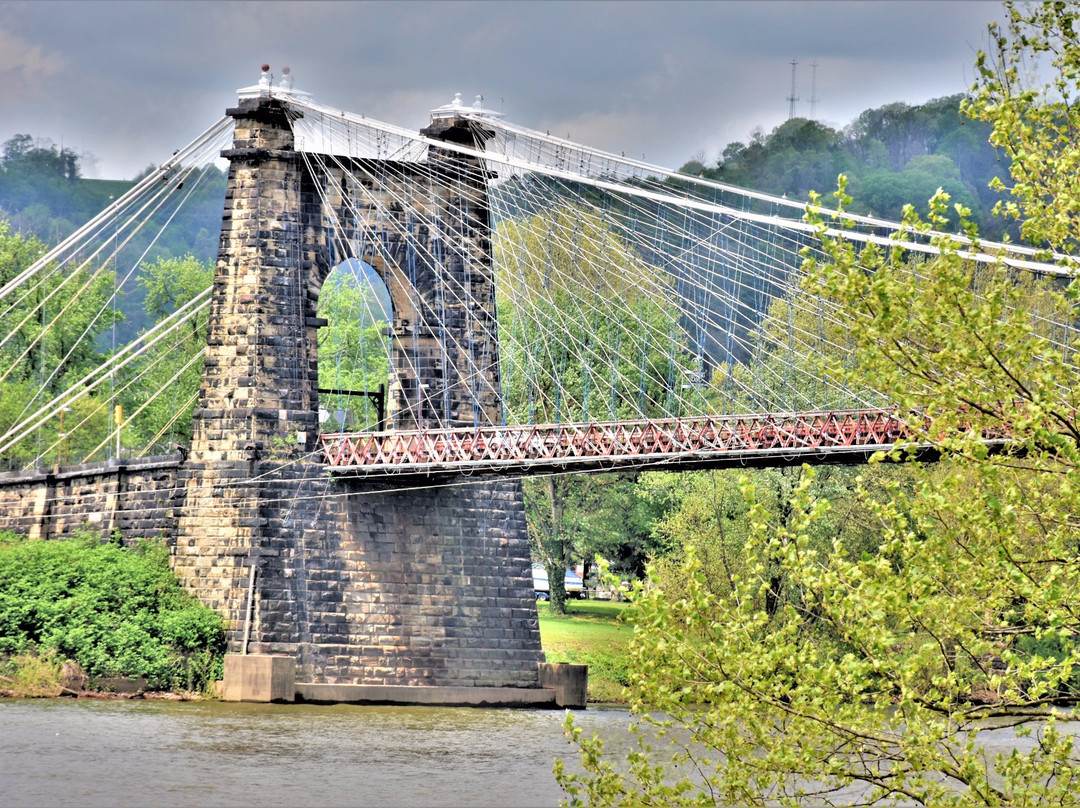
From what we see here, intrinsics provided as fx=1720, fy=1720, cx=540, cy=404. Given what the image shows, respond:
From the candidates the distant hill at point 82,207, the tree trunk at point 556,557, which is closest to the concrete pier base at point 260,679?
the tree trunk at point 556,557

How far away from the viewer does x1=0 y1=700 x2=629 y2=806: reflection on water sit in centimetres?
2327

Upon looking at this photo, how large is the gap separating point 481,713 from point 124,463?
392 inches

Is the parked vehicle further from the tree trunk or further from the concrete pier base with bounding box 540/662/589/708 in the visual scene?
the concrete pier base with bounding box 540/662/589/708

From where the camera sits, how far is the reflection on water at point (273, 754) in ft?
76.3

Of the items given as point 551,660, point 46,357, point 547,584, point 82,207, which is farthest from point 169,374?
point 82,207

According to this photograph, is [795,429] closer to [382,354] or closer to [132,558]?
[132,558]

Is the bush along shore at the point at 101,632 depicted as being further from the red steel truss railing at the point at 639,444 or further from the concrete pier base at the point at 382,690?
the red steel truss railing at the point at 639,444

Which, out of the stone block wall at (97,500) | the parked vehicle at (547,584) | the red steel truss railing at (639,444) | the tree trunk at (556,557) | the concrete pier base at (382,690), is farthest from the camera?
the parked vehicle at (547,584)

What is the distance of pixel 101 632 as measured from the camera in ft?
115

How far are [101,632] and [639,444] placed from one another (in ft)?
37.9

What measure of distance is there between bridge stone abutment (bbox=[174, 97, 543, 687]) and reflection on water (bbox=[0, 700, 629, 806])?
7.02ft

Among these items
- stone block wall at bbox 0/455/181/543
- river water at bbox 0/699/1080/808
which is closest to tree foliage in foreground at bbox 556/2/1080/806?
river water at bbox 0/699/1080/808

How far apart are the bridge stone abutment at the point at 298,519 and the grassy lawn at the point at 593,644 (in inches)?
147

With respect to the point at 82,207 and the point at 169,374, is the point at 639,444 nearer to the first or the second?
the point at 169,374
